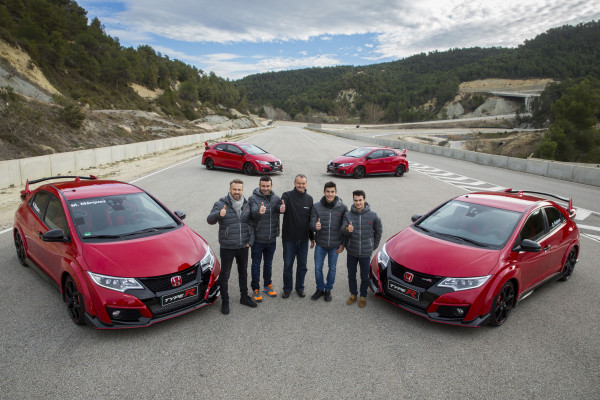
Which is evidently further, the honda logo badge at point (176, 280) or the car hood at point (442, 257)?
the car hood at point (442, 257)

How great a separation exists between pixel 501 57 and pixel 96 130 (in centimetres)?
20274

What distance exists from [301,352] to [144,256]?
2.16 metres

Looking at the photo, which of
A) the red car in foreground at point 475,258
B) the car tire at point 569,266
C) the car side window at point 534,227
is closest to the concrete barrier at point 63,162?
the red car in foreground at point 475,258

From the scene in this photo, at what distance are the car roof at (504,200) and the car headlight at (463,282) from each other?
1699 millimetres

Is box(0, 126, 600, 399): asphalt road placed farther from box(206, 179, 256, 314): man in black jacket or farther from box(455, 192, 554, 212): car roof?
box(455, 192, 554, 212): car roof

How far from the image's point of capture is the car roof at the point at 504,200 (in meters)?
6.11

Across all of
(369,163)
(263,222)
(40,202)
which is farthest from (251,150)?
A: (263,222)

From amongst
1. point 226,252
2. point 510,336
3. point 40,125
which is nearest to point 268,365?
point 226,252

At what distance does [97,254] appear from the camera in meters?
4.82

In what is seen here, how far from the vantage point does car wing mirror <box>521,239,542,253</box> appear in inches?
207

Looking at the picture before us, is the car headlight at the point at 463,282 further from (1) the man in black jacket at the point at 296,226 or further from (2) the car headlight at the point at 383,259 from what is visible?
(1) the man in black jacket at the point at 296,226

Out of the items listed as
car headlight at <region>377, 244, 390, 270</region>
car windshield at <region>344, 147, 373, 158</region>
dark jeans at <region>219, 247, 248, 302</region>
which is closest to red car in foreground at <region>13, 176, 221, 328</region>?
dark jeans at <region>219, 247, 248, 302</region>

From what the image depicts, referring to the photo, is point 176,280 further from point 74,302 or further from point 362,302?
point 362,302

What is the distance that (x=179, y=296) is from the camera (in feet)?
15.8
